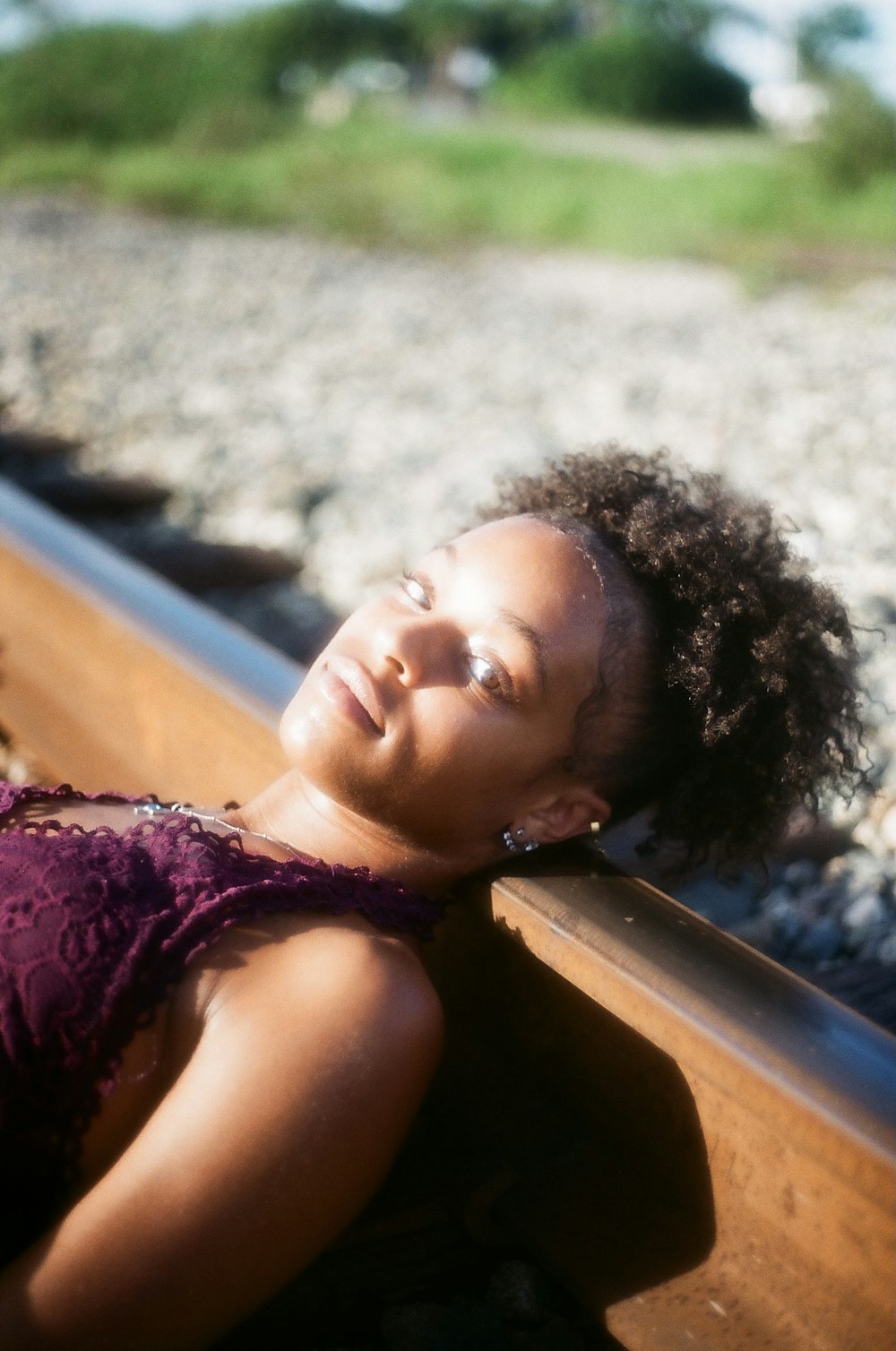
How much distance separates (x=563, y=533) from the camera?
1885mm

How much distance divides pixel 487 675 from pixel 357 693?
0.17 metres

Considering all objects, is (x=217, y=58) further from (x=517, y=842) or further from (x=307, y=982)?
(x=307, y=982)

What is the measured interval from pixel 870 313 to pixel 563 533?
8.14 meters

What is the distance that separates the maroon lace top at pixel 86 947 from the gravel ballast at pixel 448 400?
120 centimetres

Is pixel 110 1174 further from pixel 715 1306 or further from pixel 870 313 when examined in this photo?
pixel 870 313

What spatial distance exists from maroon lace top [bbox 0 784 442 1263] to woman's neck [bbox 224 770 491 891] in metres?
0.12

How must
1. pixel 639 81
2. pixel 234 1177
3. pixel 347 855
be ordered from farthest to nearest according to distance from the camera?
1. pixel 639 81
2. pixel 347 855
3. pixel 234 1177

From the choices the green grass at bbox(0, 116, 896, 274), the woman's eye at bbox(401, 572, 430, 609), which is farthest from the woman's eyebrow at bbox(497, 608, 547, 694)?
the green grass at bbox(0, 116, 896, 274)

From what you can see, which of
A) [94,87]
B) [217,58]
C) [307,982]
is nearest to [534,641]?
[307,982]

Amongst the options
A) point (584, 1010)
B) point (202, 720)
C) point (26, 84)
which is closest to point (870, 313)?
point (202, 720)

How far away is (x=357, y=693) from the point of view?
177 cm

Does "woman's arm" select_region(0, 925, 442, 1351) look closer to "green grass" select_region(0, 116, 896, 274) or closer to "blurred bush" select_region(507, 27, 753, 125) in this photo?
"green grass" select_region(0, 116, 896, 274)

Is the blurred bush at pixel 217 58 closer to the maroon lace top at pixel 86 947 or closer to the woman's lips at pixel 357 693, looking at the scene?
the woman's lips at pixel 357 693

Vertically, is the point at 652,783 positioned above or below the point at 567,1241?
above
